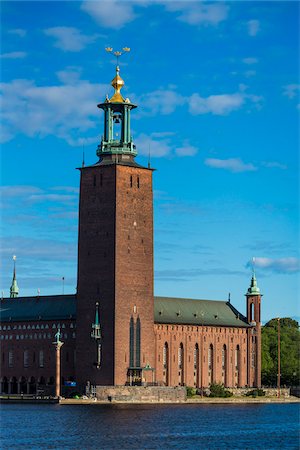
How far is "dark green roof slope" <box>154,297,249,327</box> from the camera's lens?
14312 cm

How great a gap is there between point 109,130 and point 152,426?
45.3 metres

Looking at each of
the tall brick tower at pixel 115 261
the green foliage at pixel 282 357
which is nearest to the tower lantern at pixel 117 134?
the tall brick tower at pixel 115 261

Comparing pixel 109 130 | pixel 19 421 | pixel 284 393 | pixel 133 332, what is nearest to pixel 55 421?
pixel 19 421

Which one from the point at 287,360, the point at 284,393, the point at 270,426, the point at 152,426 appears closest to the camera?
the point at 152,426

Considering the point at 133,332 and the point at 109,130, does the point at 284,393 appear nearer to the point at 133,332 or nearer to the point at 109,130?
the point at 133,332

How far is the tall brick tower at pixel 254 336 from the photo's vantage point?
151 m

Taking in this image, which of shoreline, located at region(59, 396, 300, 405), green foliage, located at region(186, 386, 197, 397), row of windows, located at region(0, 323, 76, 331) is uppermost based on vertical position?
row of windows, located at region(0, 323, 76, 331)

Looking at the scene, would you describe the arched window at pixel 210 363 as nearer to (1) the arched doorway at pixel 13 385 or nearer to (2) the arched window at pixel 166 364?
(2) the arched window at pixel 166 364

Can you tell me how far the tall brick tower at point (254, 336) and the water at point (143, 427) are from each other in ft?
94.3

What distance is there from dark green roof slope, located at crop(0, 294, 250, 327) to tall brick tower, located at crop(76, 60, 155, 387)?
764 cm

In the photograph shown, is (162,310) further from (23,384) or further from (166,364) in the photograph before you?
(23,384)

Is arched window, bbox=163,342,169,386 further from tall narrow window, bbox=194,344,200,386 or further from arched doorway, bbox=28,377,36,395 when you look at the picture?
arched doorway, bbox=28,377,36,395

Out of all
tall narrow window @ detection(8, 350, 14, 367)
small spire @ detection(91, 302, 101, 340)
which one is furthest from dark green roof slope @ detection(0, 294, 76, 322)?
small spire @ detection(91, 302, 101, 340)

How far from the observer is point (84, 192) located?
431 ft
